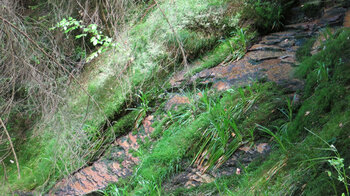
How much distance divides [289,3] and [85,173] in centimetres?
364

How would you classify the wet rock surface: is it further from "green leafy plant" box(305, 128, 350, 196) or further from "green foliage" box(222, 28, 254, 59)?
"green foliage" box(222, 28, 254, 59)

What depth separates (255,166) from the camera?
2512mm

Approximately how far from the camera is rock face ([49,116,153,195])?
3.49m

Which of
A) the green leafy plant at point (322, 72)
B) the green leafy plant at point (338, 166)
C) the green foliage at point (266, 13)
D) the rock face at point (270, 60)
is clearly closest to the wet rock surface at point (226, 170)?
the green leafy plant at point (338, 166)

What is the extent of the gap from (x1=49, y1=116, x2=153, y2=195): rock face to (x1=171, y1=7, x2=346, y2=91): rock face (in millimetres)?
921

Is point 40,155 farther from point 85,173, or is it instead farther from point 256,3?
point 256,3

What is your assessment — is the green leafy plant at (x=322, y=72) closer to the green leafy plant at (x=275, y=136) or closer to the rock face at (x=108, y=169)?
the green leafy plant at (x=275, y=136)

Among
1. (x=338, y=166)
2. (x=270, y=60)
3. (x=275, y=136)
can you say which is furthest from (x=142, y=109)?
(x=338, y=166)

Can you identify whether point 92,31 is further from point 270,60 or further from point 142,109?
point 270,60

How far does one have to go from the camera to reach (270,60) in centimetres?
373

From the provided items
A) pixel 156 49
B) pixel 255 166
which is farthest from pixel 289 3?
pixel 255 166

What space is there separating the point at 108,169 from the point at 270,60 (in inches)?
94.4

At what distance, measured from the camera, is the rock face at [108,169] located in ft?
11.4

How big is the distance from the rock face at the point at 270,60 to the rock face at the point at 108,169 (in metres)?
0.92
